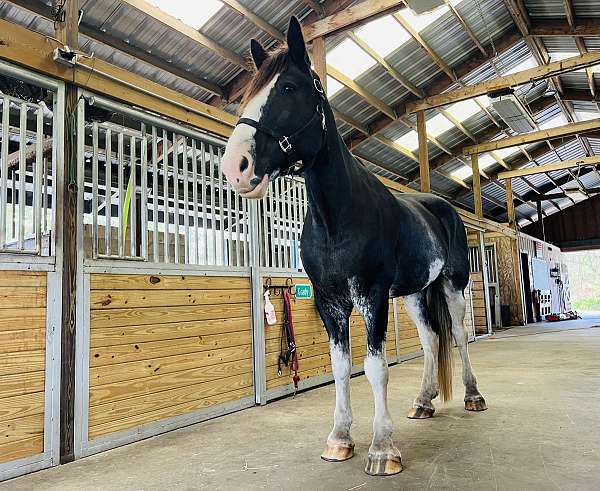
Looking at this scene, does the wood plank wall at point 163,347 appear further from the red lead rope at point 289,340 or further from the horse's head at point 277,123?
the horse's head at point 277,123

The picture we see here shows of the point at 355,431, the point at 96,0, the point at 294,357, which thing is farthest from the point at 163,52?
the point at 355,431

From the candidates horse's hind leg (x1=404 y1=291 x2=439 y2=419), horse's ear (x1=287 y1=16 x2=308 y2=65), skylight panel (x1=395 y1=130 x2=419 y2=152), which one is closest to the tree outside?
skylight panel (x1=395 y1=130 x2=419 y2=152)

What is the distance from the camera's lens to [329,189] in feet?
5.73

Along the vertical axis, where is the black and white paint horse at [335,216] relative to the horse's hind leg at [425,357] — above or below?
above

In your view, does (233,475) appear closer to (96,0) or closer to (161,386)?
(161,386)

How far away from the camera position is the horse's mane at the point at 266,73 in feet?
5.11

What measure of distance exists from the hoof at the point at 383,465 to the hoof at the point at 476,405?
1.08m

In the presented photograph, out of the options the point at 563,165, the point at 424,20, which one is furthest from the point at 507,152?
the point at 424,20

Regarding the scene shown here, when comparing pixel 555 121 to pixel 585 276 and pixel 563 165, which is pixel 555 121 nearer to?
pixel 563 165

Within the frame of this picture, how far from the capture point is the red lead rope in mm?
3291

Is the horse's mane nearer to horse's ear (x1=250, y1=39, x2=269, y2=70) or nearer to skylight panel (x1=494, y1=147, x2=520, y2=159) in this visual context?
horse's ear (x1=250, y1=39, x2=269, y2=70)

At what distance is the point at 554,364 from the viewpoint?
4238 millimetres

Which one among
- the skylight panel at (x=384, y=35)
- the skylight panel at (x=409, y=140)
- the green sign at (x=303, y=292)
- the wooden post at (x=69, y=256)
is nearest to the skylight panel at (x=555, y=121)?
the skylight panel at (x=409, y=140)

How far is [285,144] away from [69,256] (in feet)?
4.17
